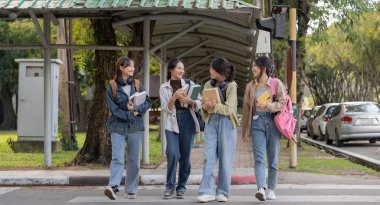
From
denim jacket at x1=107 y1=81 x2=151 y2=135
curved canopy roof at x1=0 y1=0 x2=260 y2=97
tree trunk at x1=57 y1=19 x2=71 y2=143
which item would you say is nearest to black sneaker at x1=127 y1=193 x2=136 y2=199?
denim jacket at x1=107 y1=81 x2=151 y2=135

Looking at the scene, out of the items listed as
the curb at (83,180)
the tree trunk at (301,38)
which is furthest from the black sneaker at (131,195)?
the tree trunk at (301,38)

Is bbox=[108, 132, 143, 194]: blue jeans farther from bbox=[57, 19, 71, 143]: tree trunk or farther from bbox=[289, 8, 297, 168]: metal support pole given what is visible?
bbox=[57, 19, 71, 143]: tree trunk

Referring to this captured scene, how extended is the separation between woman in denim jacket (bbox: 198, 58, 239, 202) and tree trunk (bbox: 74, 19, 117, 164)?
491 cm

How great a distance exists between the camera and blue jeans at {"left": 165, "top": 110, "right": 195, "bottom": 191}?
8984mm

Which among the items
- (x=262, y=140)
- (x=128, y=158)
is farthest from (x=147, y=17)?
(x=262, y=140)

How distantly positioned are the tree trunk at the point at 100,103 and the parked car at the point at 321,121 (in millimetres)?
14622

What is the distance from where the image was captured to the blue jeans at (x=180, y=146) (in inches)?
354

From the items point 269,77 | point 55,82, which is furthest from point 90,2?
point 55,82

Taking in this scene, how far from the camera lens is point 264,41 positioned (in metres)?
15.5

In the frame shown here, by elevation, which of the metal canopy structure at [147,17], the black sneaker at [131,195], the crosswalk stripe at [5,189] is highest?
the metal canopy structure at [147,17]

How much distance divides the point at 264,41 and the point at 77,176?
6168 millimetres

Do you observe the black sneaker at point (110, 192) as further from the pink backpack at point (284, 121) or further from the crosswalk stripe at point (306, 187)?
the pink backpack at point (284, 121)

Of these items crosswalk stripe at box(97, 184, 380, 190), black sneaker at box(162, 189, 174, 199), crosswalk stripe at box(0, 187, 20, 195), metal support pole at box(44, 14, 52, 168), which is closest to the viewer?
black sneaker at box(162, 189, 174, 199)

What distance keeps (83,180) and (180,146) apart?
273 centimetres
